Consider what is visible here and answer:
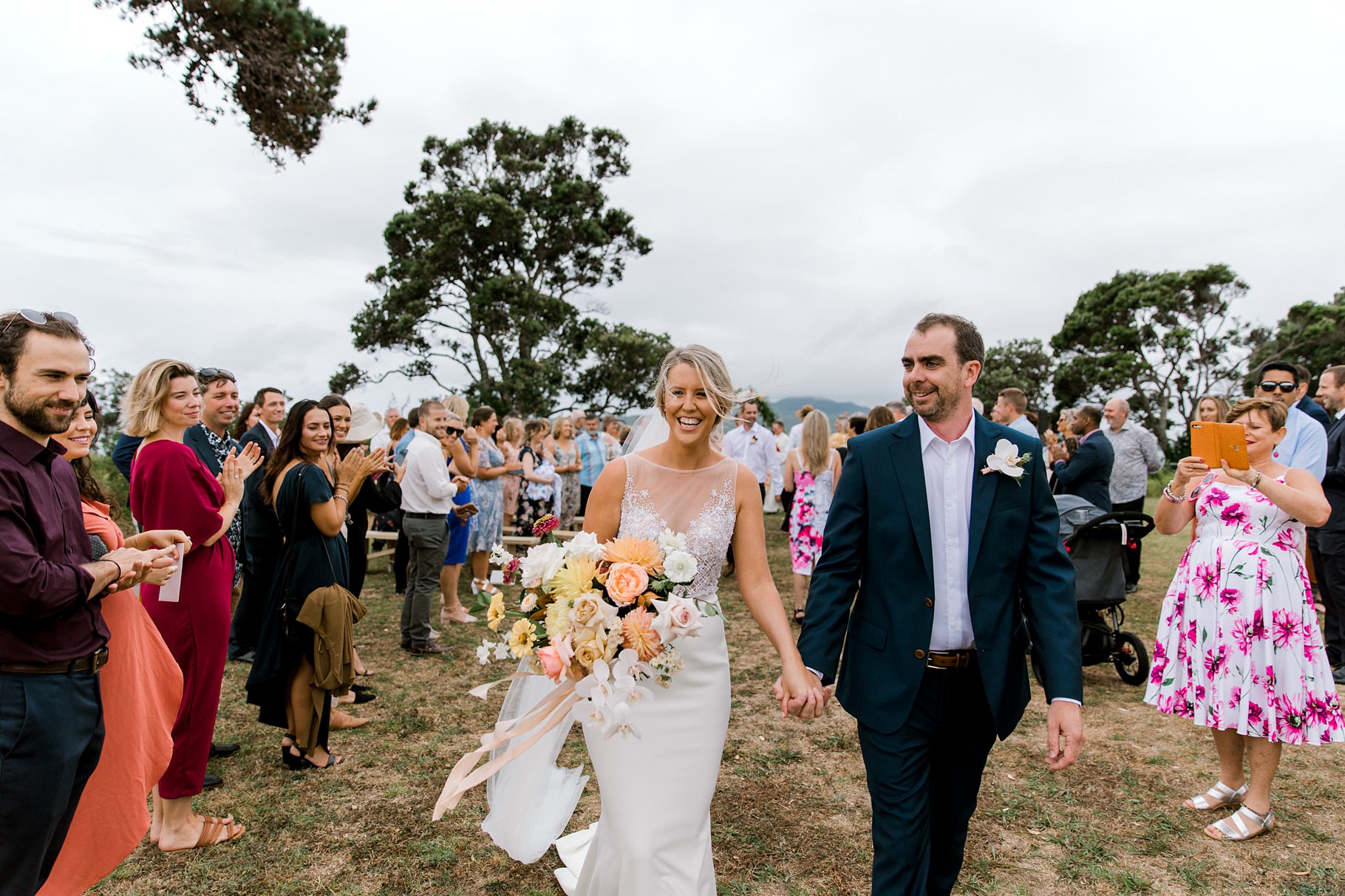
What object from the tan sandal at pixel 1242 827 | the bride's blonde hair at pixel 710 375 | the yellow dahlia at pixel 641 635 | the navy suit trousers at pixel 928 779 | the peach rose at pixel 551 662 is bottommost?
the tan sandal at pixel 1242 827

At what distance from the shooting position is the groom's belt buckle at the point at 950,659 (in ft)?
8.85

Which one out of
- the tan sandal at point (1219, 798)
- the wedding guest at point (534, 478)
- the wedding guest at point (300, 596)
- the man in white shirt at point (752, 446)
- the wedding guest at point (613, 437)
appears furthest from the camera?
the wedding guest at point (613, 437)

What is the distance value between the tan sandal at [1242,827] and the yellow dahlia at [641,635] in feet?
11.4

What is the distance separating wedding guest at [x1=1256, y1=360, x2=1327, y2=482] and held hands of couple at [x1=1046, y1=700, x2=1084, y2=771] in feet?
17.5

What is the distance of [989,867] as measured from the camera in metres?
3.69

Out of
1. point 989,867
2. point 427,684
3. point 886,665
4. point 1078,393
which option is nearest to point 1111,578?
point 989,867

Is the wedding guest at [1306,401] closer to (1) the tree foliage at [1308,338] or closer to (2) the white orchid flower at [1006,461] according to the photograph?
(2) the white orchid flower at [1006,461]

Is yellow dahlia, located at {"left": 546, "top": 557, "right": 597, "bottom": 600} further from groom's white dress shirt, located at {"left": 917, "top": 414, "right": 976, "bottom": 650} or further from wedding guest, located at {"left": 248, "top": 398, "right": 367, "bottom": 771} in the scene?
wedding guest, located at {"left": 248, "top": 398, "right": 367, "bottom": 771}

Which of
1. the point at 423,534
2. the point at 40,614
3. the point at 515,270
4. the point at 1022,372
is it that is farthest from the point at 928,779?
the point at 1022,372

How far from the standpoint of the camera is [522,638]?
105 inches

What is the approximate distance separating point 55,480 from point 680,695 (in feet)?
7.40

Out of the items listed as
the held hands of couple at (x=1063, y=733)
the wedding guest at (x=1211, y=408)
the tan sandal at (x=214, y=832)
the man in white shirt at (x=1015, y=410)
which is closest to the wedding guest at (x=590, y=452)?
the man in white shirt at (x=1015, y=410)

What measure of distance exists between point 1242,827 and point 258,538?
249 inches

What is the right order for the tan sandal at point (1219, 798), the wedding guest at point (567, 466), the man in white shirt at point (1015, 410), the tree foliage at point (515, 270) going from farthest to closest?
1. the tree foliage at point (515, 270)
2. the wedding guest at point (567, 466)
3. the man in white shirt at point (1015, 410)
4. the tan sandal at point (1219, 798)
